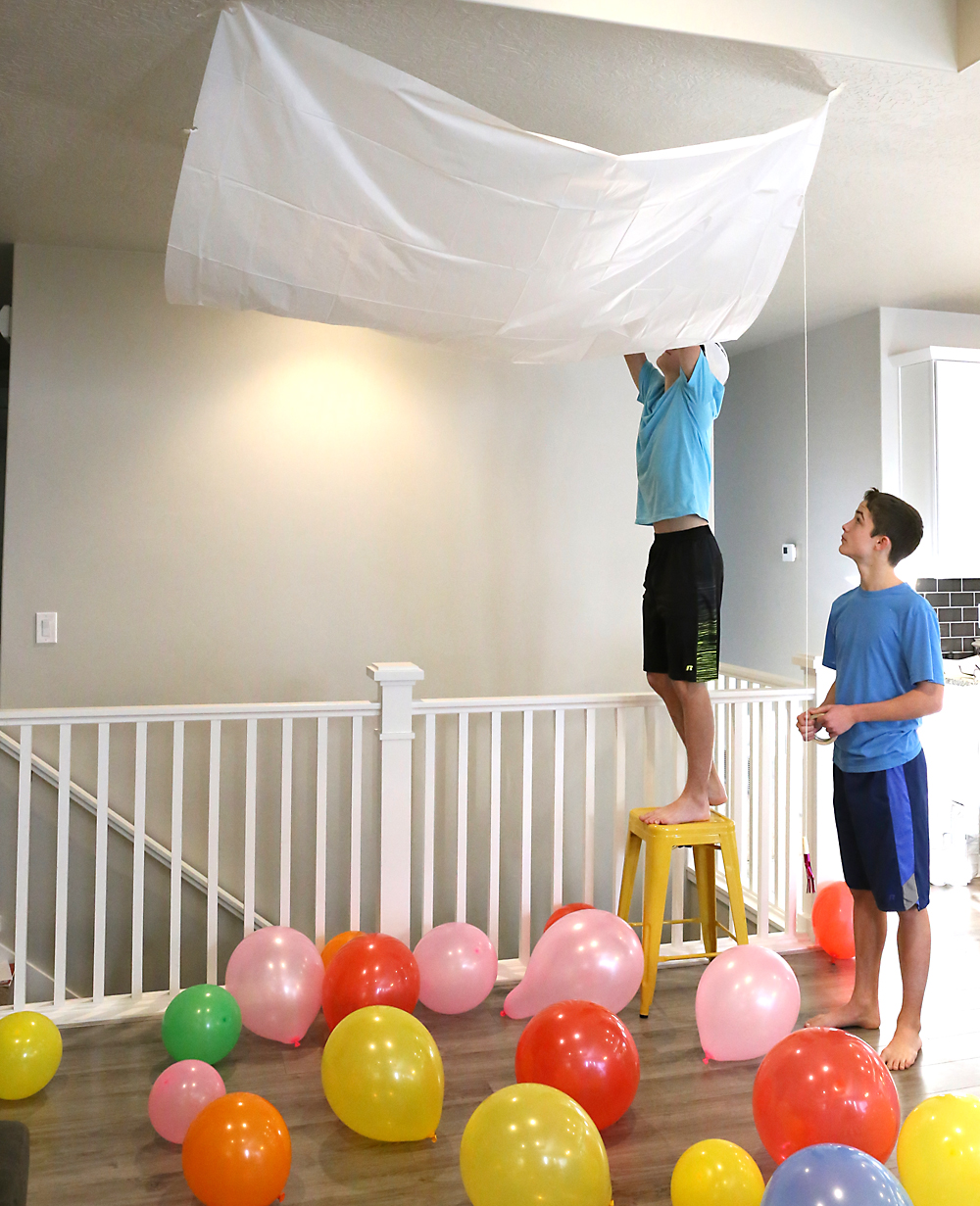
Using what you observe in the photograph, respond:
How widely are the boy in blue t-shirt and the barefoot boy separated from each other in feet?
1.04

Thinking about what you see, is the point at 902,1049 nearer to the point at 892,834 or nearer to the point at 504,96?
the point at 892,834

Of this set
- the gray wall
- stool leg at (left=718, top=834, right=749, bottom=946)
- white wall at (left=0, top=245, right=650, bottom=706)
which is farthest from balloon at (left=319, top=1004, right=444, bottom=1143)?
the gray wall

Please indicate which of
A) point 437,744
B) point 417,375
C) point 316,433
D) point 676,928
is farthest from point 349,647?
point 676,928

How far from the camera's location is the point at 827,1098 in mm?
1827

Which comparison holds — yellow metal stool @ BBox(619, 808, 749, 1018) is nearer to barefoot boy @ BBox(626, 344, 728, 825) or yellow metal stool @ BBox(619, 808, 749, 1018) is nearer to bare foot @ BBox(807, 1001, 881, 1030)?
barefoot boy @ BBox(626, 344, 728, 825)

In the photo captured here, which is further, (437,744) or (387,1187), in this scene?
(437,744)

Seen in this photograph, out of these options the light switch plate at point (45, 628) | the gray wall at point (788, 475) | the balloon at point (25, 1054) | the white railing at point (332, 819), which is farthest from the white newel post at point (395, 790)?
the gray wall at point (788, 475)

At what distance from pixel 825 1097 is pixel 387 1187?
2.88ft

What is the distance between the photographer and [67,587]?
364 cm

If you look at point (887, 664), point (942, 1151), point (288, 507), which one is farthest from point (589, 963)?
point (288, 507)

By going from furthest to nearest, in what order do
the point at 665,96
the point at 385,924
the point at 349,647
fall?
the point at 349,647 → the point at 385,924 → the point at 665,96

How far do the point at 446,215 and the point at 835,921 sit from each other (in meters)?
2.43

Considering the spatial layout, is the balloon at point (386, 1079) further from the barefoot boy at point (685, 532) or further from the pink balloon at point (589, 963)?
the barefoot boy at point (685, 532)

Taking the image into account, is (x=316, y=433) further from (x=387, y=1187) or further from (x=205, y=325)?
(x=387, y=1187)
